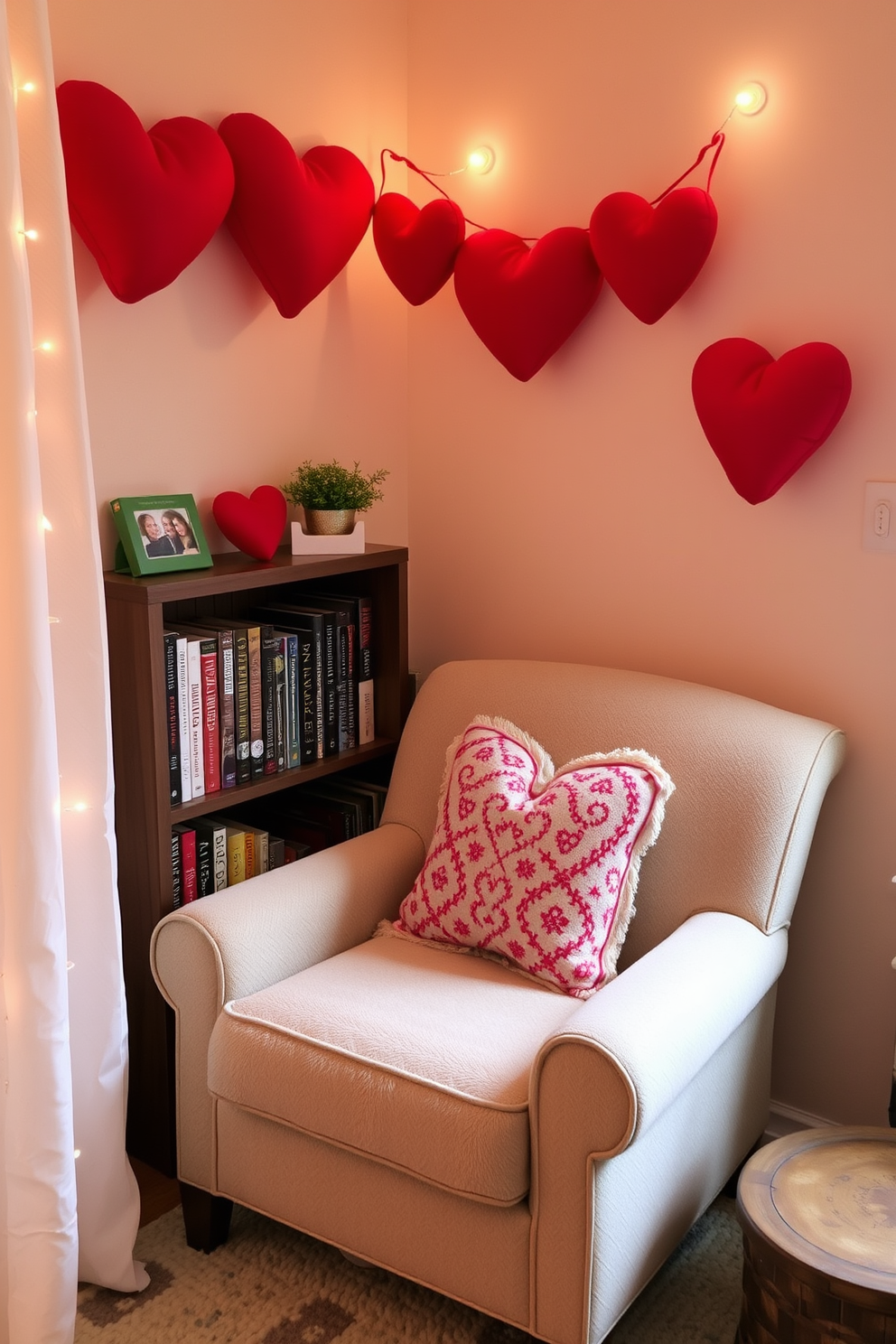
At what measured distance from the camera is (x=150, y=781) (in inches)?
76.7

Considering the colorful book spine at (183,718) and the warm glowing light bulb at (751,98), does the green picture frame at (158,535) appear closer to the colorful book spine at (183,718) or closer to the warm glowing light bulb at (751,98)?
the colorful book spine at (183,718)

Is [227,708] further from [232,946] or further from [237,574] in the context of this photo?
[232,946]

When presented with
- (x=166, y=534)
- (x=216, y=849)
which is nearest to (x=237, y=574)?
(x=166, y=534)

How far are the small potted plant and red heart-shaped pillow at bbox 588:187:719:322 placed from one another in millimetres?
621

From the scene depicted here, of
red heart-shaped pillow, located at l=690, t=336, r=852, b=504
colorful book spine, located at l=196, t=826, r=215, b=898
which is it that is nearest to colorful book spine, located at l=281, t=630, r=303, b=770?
colorful book spine, located at l=196, t=826, r=215, b=898

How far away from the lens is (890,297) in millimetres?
1962

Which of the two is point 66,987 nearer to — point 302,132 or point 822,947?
point 822,947

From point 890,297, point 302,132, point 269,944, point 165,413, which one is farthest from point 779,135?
point 269,944

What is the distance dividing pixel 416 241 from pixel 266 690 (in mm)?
934

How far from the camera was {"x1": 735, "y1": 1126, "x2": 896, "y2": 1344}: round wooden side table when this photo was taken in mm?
1433

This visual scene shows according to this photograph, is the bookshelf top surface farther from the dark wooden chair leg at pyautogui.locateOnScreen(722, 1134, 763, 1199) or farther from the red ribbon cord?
the dark wooden chair leg at pyautogui.locateOnScreen(722, 1134, 763, 1199)

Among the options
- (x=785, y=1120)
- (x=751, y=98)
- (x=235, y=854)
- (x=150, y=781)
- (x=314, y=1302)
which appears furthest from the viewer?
(x=785, y=1120)

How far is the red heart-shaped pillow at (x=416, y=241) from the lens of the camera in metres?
2.31

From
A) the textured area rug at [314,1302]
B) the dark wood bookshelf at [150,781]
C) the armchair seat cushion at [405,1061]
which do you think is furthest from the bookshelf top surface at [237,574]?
the textured area rug at [314,1302]
